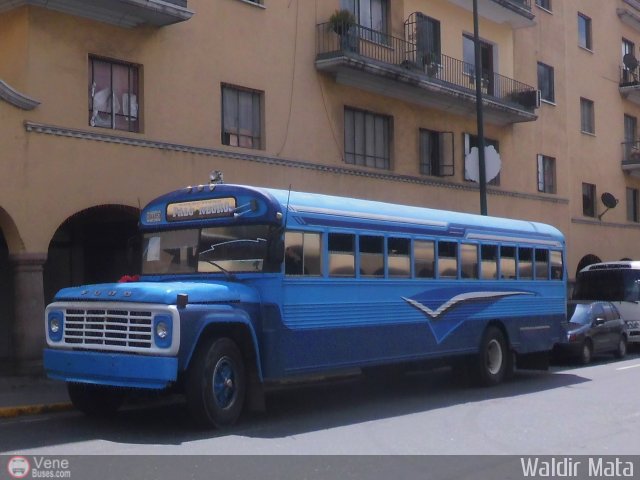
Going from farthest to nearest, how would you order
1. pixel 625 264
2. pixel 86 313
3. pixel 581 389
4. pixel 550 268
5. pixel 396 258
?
pixel 625 264 → pixel 550 268 → pixel 581 389 → pixel 396 258 → pixel 86 313

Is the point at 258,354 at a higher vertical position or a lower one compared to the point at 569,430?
higher

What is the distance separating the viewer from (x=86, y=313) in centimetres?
1041

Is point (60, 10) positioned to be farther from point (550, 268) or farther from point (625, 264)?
point (625, 264)

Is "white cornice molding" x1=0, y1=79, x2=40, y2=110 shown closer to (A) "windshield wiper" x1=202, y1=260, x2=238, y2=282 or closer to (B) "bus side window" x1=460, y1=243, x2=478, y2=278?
(A) "windshield wiper" x1=202, y1=260, x2=238, y2=282

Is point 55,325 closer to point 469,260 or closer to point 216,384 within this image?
point 216,384

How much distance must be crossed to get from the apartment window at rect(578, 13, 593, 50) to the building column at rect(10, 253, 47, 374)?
24.5 meters

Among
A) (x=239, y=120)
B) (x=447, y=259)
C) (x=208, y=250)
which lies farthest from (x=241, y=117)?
(x=208, y=250)

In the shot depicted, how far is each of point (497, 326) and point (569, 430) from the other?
5.05 meters

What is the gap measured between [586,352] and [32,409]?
12771 millimetres

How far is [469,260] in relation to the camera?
14977mm

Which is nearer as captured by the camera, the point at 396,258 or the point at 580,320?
the point at 396,258

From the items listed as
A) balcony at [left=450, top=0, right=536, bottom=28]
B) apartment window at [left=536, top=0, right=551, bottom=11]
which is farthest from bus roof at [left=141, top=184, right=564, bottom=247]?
apartment window at [left=536, top=0, right=551, bottom=11]

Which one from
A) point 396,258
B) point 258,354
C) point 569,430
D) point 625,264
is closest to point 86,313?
point 258,354

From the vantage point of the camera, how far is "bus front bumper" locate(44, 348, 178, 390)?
970 cm
